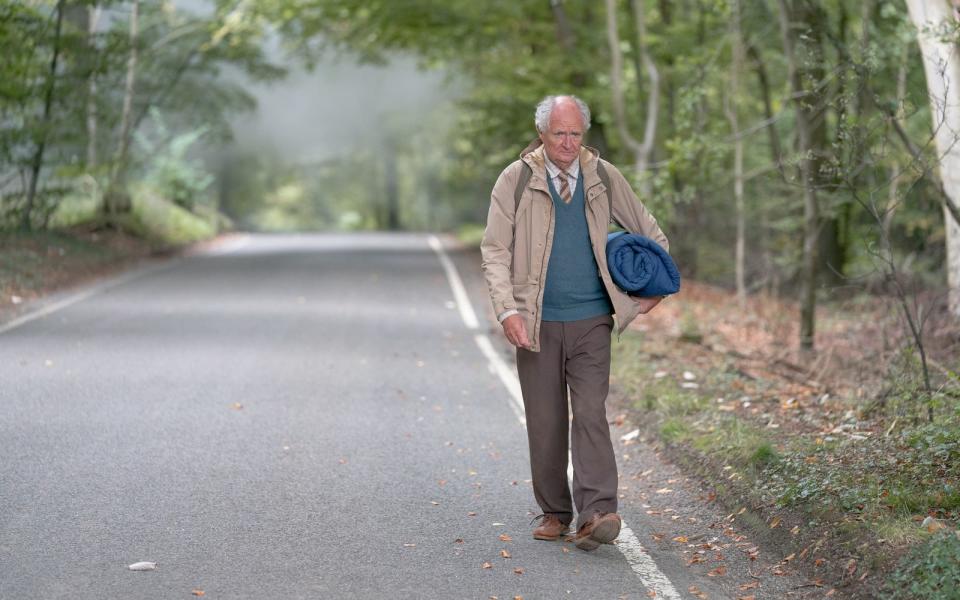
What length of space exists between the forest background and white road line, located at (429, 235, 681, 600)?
0.93 meters

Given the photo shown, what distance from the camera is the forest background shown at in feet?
28.7

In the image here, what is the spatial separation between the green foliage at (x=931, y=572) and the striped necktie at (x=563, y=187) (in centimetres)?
233

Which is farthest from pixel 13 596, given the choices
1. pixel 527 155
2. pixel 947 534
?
pixel 947 534

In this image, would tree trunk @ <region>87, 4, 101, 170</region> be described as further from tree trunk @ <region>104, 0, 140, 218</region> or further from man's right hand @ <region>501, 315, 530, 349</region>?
man's right hand @ <region>501, 315, 530, 349</region>

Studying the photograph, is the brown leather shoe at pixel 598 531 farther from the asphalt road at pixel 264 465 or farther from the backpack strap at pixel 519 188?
the backpack strap at pixel 519 188

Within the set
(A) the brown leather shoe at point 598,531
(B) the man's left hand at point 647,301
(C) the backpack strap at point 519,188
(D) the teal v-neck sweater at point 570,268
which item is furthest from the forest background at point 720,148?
(C) the backpack strap at point 519,188

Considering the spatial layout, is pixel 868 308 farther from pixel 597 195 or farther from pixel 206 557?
pixel 206 557

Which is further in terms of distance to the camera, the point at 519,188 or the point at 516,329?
the point at 519,188

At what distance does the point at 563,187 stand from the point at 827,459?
93.3 inches

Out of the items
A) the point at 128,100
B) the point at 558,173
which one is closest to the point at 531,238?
the point at 558,173

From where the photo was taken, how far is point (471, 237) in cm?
3444

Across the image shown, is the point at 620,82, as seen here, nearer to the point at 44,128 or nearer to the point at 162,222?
the point at 44,128

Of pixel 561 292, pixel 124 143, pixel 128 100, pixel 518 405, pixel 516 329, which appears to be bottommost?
pixel 518 405

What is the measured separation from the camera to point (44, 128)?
62.8 feet
